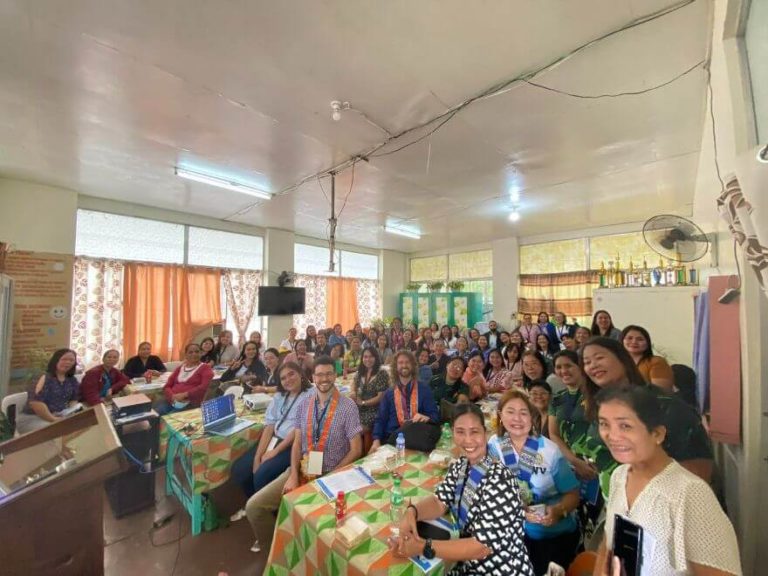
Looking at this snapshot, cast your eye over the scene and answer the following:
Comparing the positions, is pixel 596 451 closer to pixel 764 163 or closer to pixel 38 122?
pixel 764 163

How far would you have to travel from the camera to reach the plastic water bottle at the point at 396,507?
4.42ft

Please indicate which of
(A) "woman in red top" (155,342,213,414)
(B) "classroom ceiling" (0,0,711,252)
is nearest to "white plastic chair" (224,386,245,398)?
(A) "woman in red top" (155,342,213,414)

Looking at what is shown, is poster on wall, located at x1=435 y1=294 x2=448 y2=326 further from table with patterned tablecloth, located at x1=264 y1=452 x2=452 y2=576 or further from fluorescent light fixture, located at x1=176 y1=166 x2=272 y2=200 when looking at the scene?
table with patterned tablecloth, located at x1=264 y1=452 x2=452 y2=576

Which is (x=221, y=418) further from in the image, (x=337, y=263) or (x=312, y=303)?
(x=337, y=263)

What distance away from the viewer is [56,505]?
3.27 ft

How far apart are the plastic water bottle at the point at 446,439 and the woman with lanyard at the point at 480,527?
0.73 meters

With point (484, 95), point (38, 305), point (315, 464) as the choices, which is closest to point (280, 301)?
point (38, 305)

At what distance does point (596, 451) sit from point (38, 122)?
4.94m

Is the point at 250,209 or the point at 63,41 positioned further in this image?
the point at 250,209

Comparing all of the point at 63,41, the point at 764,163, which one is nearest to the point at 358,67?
the point at 63,41

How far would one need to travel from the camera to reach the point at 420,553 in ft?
3.92

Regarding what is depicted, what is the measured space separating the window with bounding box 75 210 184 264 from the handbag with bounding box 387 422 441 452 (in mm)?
5403

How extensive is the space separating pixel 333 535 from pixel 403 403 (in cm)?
128

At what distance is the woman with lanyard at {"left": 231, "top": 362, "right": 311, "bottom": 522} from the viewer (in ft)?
7.77
